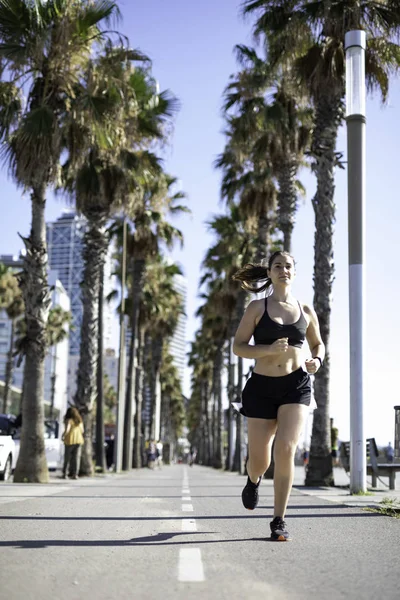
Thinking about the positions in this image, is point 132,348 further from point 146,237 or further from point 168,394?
point 168,394

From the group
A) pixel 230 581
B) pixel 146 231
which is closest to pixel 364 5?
pixel 230 581

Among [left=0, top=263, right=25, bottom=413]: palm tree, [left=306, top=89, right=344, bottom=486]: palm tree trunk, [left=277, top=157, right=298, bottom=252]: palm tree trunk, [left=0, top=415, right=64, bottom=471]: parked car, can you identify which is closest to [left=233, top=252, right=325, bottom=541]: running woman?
[left=306, top=89, right=344, bottom=486]: palm tree trunk

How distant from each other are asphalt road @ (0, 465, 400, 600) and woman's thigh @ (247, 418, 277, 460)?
609 millimetres

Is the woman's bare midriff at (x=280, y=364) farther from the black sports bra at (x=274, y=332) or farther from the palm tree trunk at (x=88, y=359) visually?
the palm tree trunk at (x=88, y=359)

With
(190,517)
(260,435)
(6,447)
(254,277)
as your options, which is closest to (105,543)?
(260,435)

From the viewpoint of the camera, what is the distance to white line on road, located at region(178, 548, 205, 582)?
4.26 metres

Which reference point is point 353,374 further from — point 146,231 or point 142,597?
point 146,231

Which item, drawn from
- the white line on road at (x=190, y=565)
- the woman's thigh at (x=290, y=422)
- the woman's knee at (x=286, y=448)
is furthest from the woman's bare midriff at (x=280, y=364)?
the white line on road at (x=190, y=565)

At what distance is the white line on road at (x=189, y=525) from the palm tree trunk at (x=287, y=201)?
17.7m

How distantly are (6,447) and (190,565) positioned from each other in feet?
44.8

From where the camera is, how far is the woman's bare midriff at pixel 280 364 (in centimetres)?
596

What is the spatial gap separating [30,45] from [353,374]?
896cm

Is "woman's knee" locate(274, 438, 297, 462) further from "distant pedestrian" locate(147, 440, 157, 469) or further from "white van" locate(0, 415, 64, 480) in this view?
"distant pedestrian" locate(147, 440, 157, 469)

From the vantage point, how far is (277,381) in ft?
19.5
